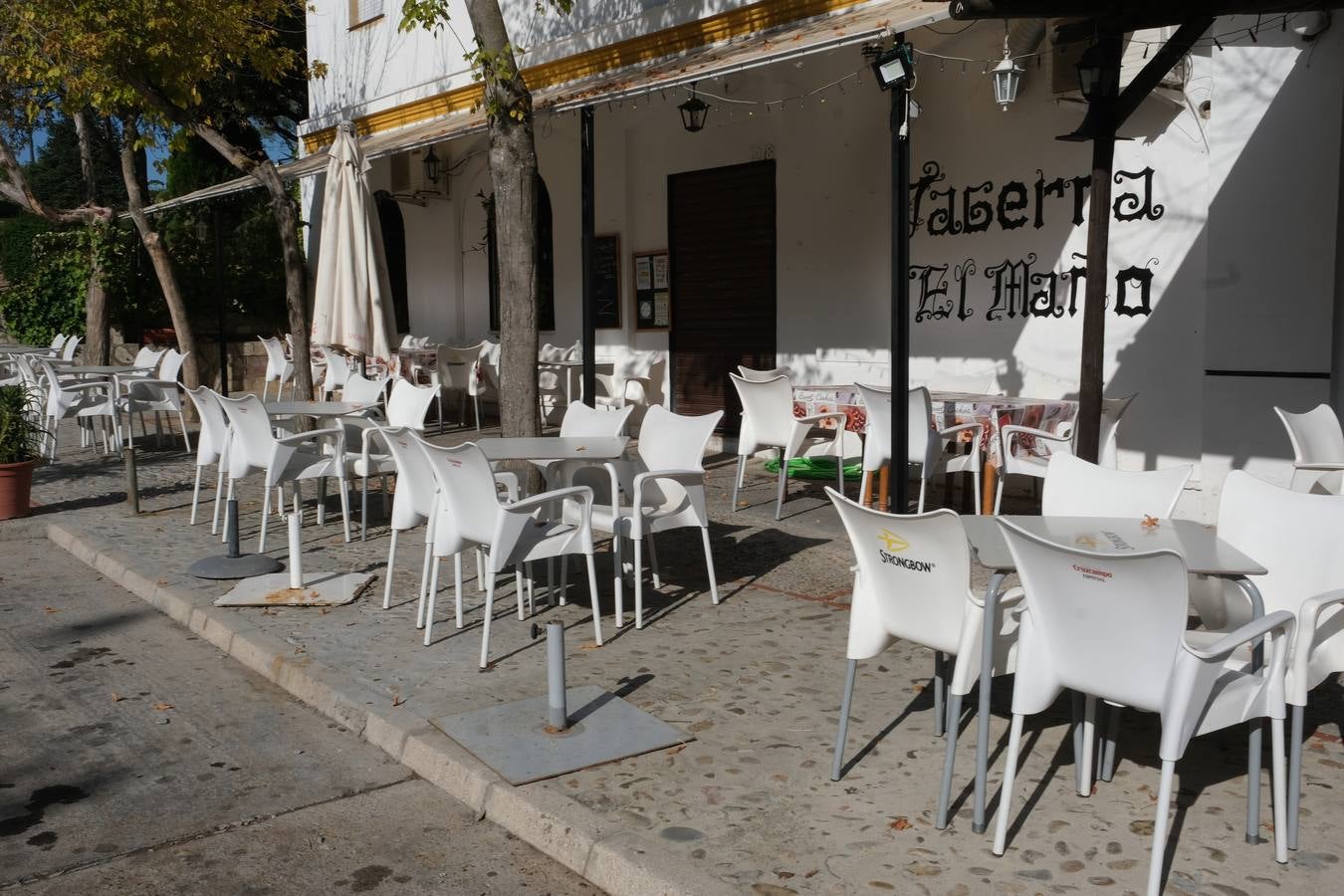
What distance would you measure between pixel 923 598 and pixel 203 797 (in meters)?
2.47

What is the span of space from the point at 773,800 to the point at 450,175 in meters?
13.0

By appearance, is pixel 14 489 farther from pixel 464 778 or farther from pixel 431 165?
pixel 431 165

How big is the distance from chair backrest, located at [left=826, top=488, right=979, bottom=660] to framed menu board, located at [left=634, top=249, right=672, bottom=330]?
352 inches

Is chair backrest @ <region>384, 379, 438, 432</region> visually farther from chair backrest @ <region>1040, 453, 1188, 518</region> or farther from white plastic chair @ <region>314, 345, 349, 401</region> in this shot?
white plastic chair @ <region>314, 345, 349, 401</region>

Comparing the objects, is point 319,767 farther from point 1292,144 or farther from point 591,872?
point 1292,144

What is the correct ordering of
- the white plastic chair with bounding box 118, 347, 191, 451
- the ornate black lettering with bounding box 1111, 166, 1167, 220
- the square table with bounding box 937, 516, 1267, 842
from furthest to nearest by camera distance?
the white plastic chair with bounding box 118, 347, 191, 451, the ornate black lettering with bounding box 1111, 166, 1167, 220, the square table with bounding box 937, 516, 1267, 842

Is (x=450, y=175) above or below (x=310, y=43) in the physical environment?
below

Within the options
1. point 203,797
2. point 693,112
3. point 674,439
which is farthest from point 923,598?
point 693,112

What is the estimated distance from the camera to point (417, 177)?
50.5ft

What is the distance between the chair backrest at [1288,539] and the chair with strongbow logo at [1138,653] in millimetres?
498

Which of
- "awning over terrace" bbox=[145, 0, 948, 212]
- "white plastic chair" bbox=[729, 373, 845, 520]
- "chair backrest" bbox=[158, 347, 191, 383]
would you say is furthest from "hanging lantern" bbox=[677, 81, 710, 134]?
"chair backrest" bbox=[158, 347, 191, 383]

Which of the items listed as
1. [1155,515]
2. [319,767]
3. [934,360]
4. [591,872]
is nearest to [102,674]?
[319,767]

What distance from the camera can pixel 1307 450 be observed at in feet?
19.6

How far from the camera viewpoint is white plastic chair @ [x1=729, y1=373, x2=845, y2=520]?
809 centimetres
